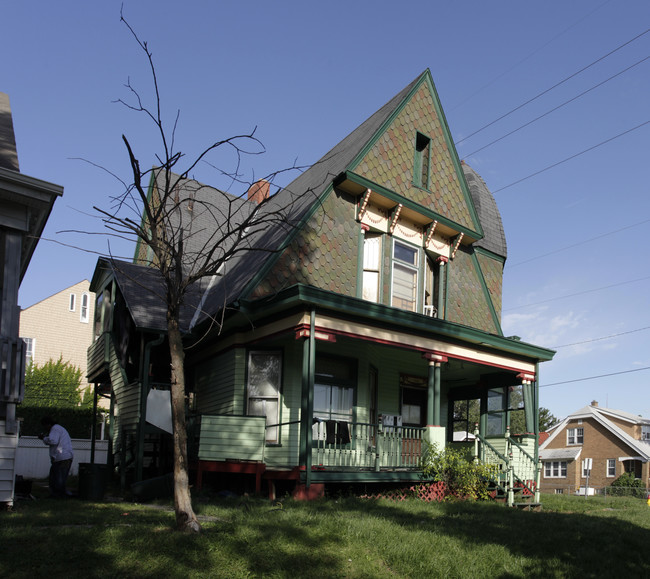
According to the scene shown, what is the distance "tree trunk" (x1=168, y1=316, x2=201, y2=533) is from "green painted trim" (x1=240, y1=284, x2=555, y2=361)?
14.0 feet

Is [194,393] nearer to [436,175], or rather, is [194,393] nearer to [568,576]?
[436,175]

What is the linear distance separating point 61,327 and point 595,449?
133ft

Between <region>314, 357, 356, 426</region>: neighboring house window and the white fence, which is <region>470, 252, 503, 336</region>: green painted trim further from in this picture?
the white fence

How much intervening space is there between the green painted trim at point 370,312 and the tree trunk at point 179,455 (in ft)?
14.0

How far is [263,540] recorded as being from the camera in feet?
26.2

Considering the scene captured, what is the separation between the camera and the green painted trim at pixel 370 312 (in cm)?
1276

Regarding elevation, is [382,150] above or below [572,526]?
above

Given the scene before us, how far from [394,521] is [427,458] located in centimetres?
484

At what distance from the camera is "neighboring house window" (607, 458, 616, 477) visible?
50.1 m

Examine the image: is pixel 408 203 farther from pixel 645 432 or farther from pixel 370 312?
pixel 645 432

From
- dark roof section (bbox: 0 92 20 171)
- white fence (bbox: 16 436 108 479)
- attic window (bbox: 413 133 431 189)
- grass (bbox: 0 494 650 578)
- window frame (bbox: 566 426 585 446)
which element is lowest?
window frame (bbox: 566 426 585 446)

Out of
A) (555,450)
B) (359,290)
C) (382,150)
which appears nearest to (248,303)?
(359,290)

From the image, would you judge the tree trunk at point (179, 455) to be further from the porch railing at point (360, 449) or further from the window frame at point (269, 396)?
the window frame at point (269, 396)

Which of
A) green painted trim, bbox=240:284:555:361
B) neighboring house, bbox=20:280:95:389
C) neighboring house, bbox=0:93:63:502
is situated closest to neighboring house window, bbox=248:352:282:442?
green painted trim, bbox=240:284:555:361
